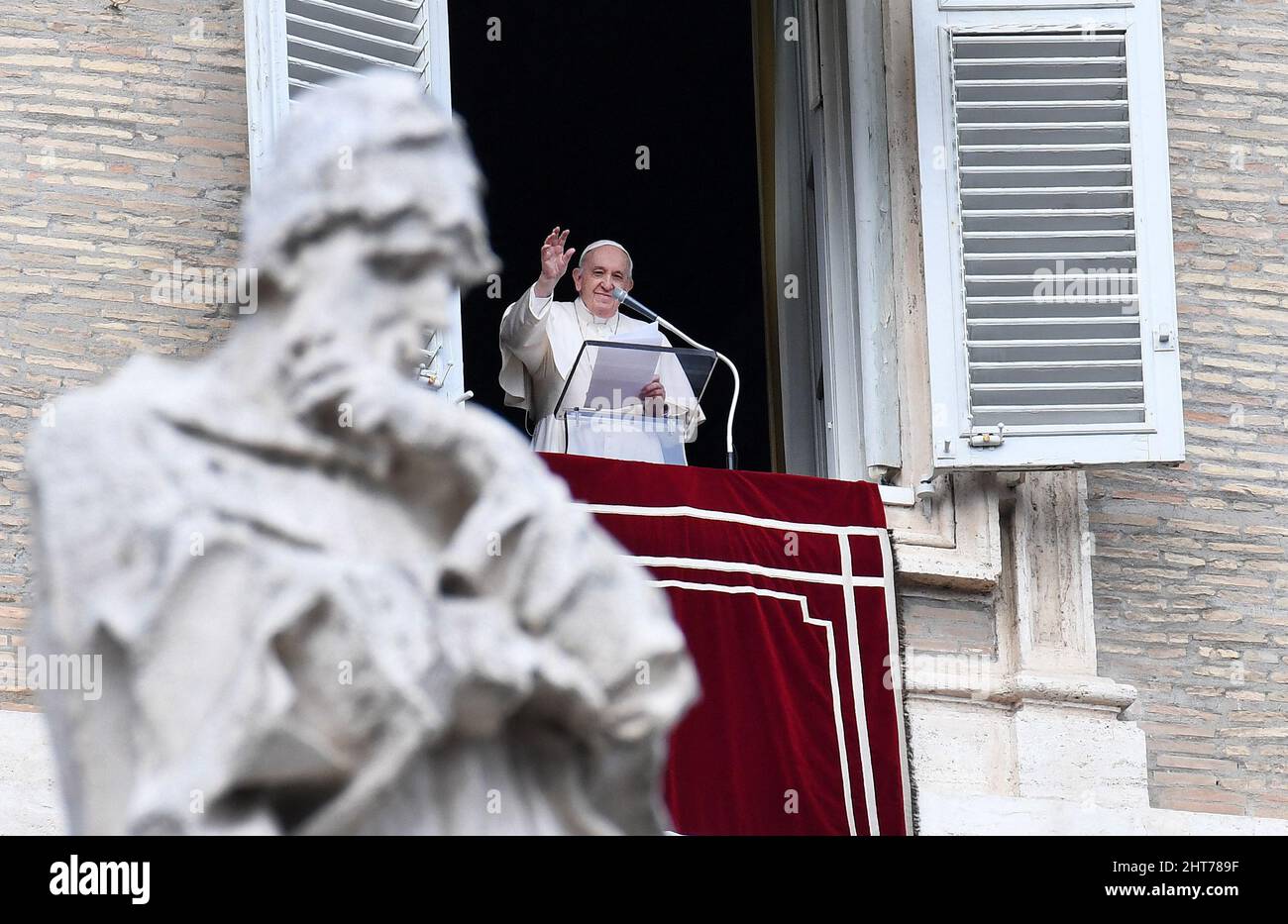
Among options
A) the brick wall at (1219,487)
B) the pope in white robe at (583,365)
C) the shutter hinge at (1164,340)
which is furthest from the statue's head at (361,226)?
the brick wall at (1219,487)

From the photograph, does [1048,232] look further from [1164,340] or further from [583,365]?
[583,365]

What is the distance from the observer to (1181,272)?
10.2m

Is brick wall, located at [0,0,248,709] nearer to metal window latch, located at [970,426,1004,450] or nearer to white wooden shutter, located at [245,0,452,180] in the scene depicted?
white wooden shutter, located at [245,0,452,180]

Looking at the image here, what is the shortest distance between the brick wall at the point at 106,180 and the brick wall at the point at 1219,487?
2.99 meters

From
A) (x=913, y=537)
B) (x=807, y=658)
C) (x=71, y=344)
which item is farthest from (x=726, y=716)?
(x=71, y=344)

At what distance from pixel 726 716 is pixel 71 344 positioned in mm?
2138

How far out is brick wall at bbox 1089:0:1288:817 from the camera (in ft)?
31.6

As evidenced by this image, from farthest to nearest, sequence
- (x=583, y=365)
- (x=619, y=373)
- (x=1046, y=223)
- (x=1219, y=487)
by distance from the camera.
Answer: (x=583, y=365)
(x=1219, y=487)
(x=1046, y=223)
(x=619, y=373)

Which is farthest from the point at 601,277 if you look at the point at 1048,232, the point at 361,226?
the point at 361,226

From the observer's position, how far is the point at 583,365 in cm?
1019

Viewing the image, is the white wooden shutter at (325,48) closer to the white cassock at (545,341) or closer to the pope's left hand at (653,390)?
the pope's left hand at (653,390)

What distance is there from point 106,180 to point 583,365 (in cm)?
187

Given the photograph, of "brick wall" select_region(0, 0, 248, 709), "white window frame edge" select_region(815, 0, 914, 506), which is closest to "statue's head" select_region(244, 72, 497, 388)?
A: "brick wall" select_region(0, 0, 248, 709)

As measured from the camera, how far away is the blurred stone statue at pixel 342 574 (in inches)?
135
